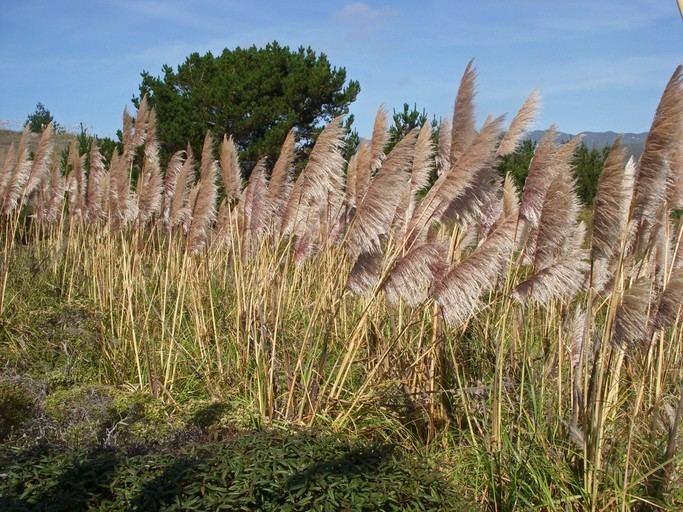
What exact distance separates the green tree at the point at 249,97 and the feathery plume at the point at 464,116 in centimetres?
1049

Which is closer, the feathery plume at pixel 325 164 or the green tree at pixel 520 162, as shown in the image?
the feathery plume at pixel 325 164

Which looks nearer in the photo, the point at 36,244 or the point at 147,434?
the point at 147,434

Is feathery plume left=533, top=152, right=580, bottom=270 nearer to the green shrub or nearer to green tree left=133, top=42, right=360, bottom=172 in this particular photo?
the green shrub

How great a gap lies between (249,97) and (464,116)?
36.9ft

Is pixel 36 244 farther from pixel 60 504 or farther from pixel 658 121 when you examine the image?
pixel 658 121

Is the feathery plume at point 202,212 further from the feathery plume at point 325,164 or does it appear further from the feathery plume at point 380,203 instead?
the feathery plume at point 380,203

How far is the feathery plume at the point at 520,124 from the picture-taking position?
4.81 meters

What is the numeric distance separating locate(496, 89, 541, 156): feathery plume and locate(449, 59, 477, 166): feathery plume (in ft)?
0.89

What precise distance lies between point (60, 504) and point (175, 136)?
12133mm

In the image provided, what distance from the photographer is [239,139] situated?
1588 cm

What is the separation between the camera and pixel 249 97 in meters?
15.4

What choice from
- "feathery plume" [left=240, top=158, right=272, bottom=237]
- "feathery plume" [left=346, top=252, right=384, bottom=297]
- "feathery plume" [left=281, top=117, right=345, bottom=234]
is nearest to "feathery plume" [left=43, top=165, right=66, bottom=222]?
"feathery plume" [left=240, top=158, right=272, bottom=237]

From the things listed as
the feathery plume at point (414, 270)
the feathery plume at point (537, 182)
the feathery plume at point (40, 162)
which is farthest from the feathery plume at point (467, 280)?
the feathery plume at point (40, 162)

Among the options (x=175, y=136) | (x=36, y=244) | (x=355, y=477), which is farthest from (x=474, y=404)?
(x=175, y=136)
